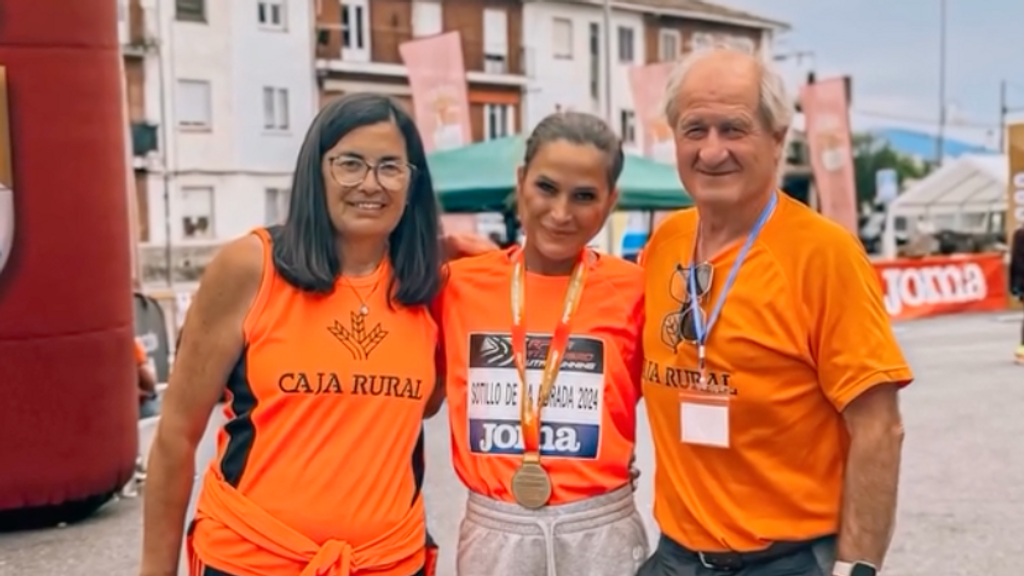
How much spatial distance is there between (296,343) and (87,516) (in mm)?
4360

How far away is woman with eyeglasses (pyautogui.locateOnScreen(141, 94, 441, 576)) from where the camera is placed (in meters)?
2.40

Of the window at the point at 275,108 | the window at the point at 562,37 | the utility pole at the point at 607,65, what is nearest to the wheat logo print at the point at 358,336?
the utility pole at the point at 607,65

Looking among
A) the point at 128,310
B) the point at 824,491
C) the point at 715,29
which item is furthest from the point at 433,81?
the point at 715,29

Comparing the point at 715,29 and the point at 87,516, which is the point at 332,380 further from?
the point at 715,29

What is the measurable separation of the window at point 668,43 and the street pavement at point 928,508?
3306 cm

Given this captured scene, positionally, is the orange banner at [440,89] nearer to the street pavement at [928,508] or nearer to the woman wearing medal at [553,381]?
the street pavement at [928,508]

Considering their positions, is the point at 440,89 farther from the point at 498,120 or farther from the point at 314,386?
the point at 498,120

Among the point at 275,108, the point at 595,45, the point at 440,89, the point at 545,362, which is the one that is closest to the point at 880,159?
the point at 595,45

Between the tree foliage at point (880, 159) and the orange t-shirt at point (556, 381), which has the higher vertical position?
the tree foliage at point (880, 159)

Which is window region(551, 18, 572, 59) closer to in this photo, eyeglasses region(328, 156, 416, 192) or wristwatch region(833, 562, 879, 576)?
eyeglasses region(328, 156, 416, 192)

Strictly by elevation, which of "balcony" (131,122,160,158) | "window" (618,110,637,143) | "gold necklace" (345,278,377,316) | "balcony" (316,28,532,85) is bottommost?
"gold necklace" (345,278,377,316)

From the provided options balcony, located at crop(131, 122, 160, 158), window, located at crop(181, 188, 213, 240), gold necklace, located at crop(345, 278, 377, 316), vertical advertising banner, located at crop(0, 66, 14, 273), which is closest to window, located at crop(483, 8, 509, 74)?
window, located at crop(181, 188, 213, 240)

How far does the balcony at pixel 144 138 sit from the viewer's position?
30.8 m

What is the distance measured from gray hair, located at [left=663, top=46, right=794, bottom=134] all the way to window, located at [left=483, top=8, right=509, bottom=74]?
119 feet
